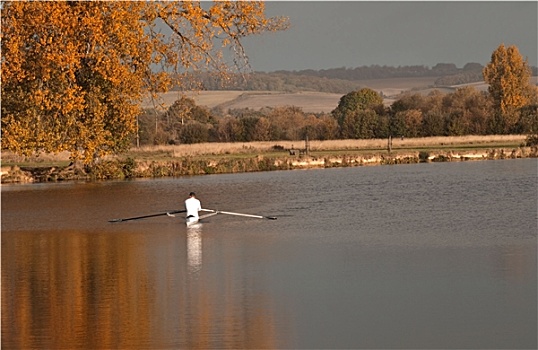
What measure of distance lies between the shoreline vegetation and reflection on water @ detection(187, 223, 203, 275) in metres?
18.4

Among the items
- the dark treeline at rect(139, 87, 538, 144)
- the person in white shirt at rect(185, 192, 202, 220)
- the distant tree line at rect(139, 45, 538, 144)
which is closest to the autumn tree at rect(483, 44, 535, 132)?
the distant tree line at rect(139, 45, 538, 144)

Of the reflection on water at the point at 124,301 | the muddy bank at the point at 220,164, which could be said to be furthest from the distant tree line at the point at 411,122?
the reflection on water at the point at 124,301

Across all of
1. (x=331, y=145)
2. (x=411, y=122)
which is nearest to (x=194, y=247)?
(x=331, y=145)

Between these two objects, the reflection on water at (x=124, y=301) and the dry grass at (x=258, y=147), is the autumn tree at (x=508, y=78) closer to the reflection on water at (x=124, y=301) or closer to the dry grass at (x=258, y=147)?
the dry grass at (x=258, y=147)

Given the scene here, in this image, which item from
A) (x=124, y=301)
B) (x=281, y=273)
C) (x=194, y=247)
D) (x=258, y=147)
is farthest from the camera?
(x=258, y=147)

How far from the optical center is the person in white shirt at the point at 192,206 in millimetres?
25938

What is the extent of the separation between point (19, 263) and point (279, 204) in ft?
41.2

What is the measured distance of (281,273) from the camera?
17906mm

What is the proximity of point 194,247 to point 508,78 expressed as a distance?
7795cm

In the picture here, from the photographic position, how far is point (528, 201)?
29453mm

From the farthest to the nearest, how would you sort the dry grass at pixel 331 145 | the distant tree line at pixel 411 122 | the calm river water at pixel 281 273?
the distant tree line at pixel 411 122, the dry grass at pixel 331 145, the calm river water at pixel 281 273

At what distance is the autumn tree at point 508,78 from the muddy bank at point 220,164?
38085 millimetres

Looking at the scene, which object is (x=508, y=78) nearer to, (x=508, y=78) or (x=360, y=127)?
(x=508, y=78)

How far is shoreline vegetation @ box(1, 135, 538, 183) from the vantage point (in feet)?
145
